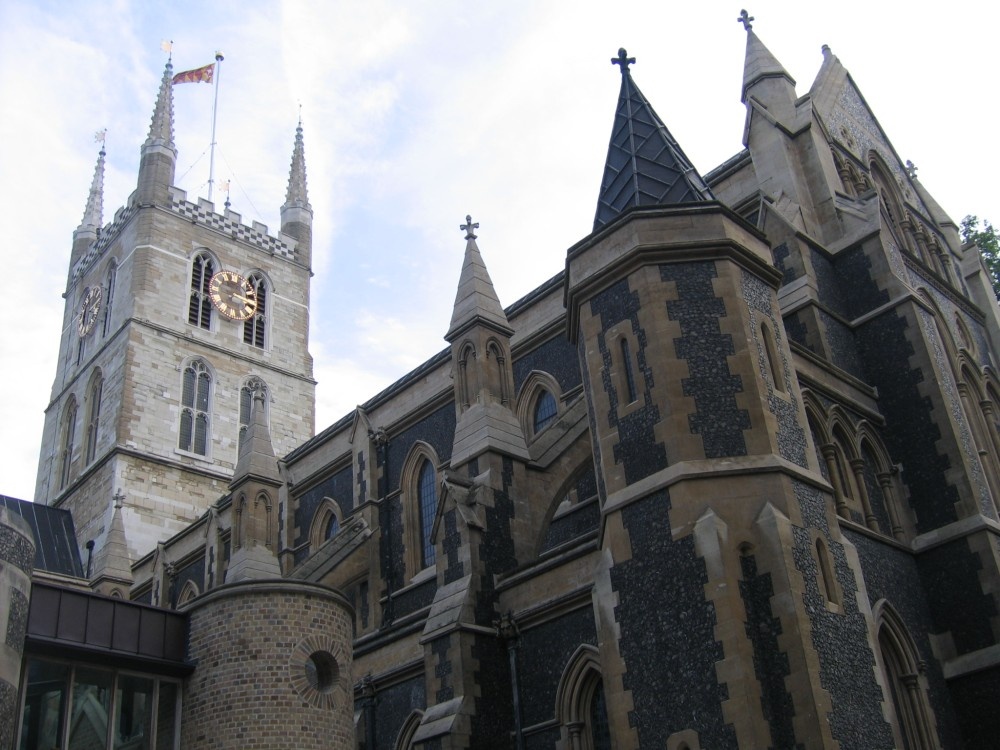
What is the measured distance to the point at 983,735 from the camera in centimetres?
1655

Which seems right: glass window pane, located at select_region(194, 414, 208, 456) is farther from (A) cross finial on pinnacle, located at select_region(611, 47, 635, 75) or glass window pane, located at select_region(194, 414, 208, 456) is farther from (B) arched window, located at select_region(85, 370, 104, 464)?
(A) cross finial on pinnacle, located at select_region(611, 47, 635, 75)

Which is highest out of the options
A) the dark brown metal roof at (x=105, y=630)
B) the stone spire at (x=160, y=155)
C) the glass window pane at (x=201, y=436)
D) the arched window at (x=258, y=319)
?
the stone spire at (x=160, y=155)

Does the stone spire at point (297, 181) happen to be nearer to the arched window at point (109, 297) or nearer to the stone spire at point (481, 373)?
the arched window at point (109, 297)

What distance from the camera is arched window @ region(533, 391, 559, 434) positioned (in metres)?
24.1

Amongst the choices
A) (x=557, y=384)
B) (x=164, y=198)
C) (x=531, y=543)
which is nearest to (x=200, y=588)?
(x=557, y=384)

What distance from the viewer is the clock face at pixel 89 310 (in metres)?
48.0

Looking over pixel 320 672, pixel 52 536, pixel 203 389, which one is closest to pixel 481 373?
pixel 320 672

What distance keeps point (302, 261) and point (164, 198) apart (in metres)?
7.72

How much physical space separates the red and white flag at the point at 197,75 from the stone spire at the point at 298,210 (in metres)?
5.27

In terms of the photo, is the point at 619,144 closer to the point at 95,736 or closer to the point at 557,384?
the point at 557,384

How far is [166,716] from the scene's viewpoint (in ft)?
58.0

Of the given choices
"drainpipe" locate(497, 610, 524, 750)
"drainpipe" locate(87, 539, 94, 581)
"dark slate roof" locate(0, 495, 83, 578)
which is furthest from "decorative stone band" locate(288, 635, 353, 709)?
"drainpipe" locate(87, 539, 94, 581)

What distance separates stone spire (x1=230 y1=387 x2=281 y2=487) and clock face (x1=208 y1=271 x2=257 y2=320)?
19.5 m

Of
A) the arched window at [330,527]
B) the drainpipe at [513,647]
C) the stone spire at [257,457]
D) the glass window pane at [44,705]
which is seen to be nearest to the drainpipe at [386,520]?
the stone spire at [257,457]
